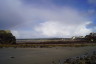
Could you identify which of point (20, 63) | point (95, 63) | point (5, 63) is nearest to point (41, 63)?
point (20, 63)

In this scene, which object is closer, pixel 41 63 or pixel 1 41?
pixel 41 63

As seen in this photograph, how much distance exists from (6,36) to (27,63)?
195 ft

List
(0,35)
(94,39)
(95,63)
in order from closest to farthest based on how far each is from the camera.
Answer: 1. (95,63)
2. (0,35)
3. (94,39)

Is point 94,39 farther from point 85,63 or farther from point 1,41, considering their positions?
point 85,63

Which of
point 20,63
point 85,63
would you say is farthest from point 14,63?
point 85,63

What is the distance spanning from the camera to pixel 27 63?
18531 mm

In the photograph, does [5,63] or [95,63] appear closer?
[95,63]

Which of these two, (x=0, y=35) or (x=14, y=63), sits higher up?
(x=0, y=35)

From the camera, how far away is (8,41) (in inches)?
3009

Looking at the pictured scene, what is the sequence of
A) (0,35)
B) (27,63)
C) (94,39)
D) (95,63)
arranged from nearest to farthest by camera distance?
(95,63)
(27,63)
(0,35)
(94,39)

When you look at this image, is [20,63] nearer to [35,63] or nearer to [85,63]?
[35,63]

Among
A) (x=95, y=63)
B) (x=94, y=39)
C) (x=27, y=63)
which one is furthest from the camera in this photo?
(x=94, y=39)

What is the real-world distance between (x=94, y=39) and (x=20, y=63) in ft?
331

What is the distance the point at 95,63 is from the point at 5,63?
10404 millimetres
